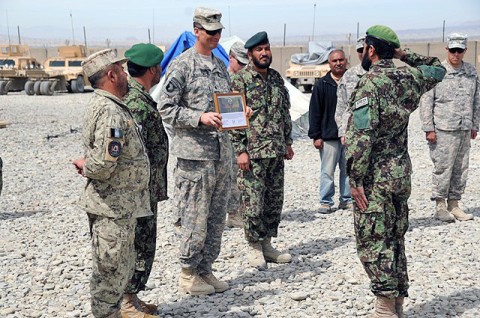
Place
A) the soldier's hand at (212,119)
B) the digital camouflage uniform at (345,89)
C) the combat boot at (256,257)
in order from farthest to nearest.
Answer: the digital camouflage uniform at (345,89)
the combat boot at (256,257)
the soldier's hand at (212,119)

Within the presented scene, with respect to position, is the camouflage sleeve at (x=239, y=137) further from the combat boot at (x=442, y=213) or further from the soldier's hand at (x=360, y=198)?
the combat boot at (x=442, y=213)

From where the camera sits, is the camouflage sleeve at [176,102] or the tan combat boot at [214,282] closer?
the camouflage sleeve at [176,102]

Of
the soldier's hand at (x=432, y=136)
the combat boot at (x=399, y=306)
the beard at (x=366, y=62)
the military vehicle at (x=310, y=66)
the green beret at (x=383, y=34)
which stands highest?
the green beret at (x=383, y=34)

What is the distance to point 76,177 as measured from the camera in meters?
9.23

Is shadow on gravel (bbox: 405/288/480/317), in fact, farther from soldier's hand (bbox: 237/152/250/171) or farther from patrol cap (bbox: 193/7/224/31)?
patrol cap (bbox: 193/7/224/31)

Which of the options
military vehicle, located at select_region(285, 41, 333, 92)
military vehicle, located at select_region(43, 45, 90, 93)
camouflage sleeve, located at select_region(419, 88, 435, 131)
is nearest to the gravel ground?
camouflage sleeve, located at select_region(419, 88, 435, 131)

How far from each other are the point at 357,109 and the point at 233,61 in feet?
9.88

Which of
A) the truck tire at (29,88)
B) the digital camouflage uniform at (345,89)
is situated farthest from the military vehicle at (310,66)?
the digital camouflage uniform at (345,89)

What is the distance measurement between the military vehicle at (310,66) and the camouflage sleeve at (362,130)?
21.0 m

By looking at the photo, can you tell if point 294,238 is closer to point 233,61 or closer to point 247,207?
point 247,207

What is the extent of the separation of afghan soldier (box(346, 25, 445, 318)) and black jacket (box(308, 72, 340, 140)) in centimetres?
316

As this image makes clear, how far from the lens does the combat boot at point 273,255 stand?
202 inches

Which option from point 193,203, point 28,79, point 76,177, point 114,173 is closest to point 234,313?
point 193,203

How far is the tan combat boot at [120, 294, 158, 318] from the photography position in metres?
3.83
